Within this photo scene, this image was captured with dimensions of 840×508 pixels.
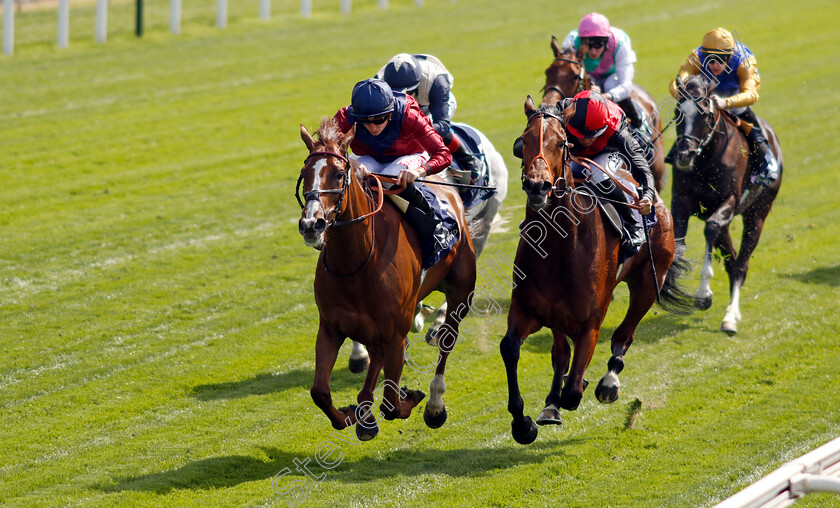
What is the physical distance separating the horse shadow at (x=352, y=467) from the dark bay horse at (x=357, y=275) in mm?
485

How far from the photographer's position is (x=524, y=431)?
6512 mm

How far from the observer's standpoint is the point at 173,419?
24.5 feet

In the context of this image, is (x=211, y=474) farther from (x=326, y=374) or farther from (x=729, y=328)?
(x=729, y=328)

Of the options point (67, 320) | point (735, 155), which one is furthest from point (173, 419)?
point (735, 155)

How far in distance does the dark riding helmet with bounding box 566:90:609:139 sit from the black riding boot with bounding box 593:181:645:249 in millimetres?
353

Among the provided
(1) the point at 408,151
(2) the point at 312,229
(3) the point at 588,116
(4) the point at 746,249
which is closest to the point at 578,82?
(4) the point at 746,249

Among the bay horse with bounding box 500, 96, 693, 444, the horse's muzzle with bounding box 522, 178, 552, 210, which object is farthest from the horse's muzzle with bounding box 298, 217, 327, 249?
the bay horse with bounding box 500, 96, 693, 444

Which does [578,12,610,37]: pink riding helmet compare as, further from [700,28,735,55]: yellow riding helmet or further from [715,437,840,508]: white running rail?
[715,437,840,508]: white running rail

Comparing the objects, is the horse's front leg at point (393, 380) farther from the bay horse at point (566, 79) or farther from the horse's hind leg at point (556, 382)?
the bay horse at point (566, 79)

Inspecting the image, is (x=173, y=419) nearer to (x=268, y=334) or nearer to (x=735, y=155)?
(x=268, y=334)

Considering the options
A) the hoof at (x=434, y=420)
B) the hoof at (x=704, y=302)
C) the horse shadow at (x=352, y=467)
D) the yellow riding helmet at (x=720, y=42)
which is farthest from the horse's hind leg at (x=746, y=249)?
the hoof at (x=434, y=420)

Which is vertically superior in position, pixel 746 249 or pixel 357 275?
pixel 357 275

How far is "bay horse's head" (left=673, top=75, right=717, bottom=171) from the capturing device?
29.3 feet

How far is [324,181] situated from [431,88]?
8.89ft
